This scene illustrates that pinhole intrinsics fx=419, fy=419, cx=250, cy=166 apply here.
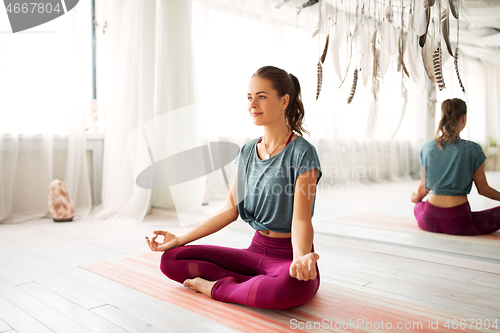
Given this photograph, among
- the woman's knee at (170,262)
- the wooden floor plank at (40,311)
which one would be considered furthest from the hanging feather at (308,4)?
the wooden floor plank at (40,311)

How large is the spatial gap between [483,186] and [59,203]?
9.81 ft

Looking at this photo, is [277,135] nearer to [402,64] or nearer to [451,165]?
[402,64]

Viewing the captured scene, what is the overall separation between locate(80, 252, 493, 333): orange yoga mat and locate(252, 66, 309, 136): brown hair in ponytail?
682 mm

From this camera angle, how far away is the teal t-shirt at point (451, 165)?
2.17 meters

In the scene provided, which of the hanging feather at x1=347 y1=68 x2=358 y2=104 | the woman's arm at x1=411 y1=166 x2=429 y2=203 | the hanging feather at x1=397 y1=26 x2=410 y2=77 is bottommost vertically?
the woman's arm at x1=411 y1=166 x2=429 y2=203

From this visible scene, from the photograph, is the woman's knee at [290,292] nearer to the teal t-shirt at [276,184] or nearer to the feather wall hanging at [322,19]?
the teal t-shirt at [276,184]

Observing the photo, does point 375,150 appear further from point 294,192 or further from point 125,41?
point 125,41

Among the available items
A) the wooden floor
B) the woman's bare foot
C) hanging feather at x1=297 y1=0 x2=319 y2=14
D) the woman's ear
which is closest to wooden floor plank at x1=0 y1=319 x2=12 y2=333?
the wooden floor

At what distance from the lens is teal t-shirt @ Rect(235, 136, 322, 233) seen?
1.55 m

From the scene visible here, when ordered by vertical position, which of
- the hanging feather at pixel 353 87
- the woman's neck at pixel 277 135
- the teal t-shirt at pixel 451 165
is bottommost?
the teal t-shirt at pixel 451 165

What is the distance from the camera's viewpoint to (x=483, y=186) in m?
2.15

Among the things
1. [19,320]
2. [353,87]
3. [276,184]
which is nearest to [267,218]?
[276,184]

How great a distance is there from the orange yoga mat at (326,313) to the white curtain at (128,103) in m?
1.77

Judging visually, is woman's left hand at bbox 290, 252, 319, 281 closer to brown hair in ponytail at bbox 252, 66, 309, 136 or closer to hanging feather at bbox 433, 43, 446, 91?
brown hair in ponytail at bbox 252, 66, 309, 136
